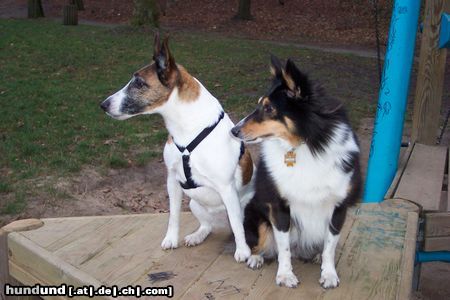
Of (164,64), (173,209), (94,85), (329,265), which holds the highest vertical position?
(164,64)

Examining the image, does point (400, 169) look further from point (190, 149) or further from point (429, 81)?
point (190, 149)

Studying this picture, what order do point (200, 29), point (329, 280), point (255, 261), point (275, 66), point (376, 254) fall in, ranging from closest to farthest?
point (275, 66) → point (329, 280) → point (255, 261) → point (376, 254) → point (200, 29)

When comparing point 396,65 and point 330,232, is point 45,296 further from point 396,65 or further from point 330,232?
point 396,65

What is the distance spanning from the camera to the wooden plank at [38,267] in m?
2.95

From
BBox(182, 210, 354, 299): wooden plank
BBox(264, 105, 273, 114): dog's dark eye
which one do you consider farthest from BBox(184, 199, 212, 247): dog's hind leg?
BBox(264, 105, 273, 114): dog's dark eye

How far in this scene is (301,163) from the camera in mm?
2738

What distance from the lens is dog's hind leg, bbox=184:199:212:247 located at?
3406 millimetres

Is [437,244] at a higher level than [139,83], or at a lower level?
lower

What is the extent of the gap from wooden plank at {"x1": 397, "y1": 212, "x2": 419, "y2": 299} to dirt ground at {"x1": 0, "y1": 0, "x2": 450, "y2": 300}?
4.24 feet

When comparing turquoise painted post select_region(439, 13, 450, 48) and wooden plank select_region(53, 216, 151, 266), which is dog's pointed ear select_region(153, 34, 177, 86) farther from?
turquoise painted post select_region(439, 13, 450, 48)

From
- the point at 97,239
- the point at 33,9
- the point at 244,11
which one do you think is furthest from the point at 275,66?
the point at 33,9

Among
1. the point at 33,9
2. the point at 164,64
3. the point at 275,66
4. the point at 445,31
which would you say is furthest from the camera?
the point at 33,9

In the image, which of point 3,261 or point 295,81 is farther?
point 3,261

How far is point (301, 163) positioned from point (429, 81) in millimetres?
3324
